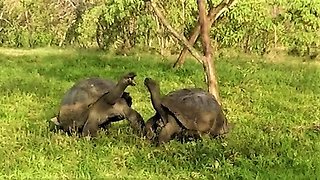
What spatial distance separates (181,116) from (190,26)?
11032 mm

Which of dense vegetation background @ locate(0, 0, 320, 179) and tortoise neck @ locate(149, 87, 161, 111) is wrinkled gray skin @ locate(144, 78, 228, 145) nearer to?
tortoise neck @ locate(149, 87, 161, 111)

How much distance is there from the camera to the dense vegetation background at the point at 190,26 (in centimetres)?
1537

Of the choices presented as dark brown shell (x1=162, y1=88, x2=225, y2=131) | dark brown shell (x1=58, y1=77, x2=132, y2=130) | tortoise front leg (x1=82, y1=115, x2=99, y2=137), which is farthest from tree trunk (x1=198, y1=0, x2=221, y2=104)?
tortoise front leg (x1=82, y1=115, x2=99, y2=137)

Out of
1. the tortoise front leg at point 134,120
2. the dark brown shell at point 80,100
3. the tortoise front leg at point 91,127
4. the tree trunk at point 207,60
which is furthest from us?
the tree trunk at point 207,60

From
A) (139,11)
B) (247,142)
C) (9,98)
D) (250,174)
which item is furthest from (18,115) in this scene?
(139,11)

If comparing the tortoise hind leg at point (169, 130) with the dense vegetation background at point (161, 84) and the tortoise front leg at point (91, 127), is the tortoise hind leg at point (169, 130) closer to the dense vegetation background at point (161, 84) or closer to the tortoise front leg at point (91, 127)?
the dense vegetation background at point (161, 84)

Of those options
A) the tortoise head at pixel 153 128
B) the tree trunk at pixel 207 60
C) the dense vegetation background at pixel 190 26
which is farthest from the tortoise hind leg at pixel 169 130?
the dense vegetation background at pixel 190 26

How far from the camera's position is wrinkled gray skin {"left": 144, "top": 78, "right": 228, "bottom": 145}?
17.9 ft

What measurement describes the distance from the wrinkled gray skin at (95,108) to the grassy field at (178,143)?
136 mm

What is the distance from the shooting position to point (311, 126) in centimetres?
634

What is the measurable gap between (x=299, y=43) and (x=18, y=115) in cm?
1069

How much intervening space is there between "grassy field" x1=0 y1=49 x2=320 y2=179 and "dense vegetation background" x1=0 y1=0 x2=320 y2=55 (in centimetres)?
485

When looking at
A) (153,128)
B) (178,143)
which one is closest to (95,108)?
(153,128)

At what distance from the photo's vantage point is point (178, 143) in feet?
17.7
